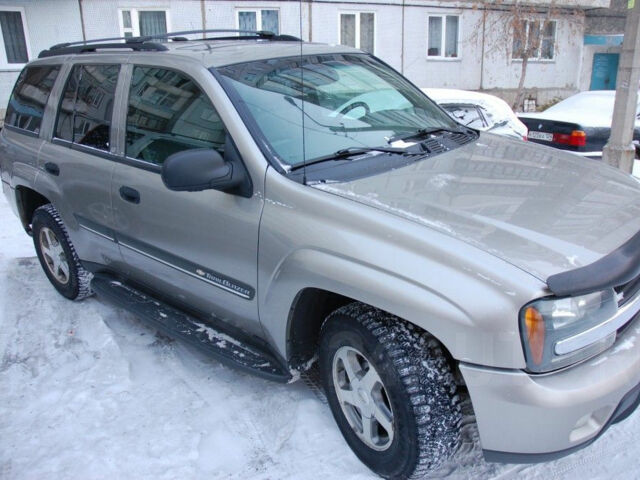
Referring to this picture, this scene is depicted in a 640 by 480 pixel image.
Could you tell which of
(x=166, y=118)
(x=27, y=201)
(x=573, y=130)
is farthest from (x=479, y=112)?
(x=27, y=201)

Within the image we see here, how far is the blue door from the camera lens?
21422mm

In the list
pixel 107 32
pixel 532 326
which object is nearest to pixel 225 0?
pixel 107 32

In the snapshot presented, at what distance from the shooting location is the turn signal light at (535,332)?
1.94 meters

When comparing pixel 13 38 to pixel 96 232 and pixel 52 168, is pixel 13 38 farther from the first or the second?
pixel 96 232

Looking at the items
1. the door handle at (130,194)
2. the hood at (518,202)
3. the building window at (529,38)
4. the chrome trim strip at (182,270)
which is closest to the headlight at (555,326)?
the hood at (518,202)

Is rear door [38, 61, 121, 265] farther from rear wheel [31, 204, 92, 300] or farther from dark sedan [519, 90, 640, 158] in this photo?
dark sedan [519, 90, 640, 158]

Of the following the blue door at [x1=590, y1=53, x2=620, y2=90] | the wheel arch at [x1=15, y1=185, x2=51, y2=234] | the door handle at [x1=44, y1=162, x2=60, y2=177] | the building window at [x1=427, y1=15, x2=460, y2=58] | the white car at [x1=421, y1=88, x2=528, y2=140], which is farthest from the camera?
the blue door at [x1=590, y1=53, x2=620, y2=90]

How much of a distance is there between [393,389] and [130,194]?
6.31 ft

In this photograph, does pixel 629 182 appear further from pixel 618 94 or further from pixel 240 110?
pixel 618 94

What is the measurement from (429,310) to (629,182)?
1574 mm

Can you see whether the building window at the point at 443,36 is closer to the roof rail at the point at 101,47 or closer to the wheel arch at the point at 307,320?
the roof rail at the point at 101,47

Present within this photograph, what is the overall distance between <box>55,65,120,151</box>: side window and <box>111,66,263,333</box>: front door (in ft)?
0.85

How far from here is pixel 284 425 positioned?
2.90 meters

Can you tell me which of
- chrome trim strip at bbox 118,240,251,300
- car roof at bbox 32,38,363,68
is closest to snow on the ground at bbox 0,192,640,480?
chrome trim strip at bbox 118,240,251,300
